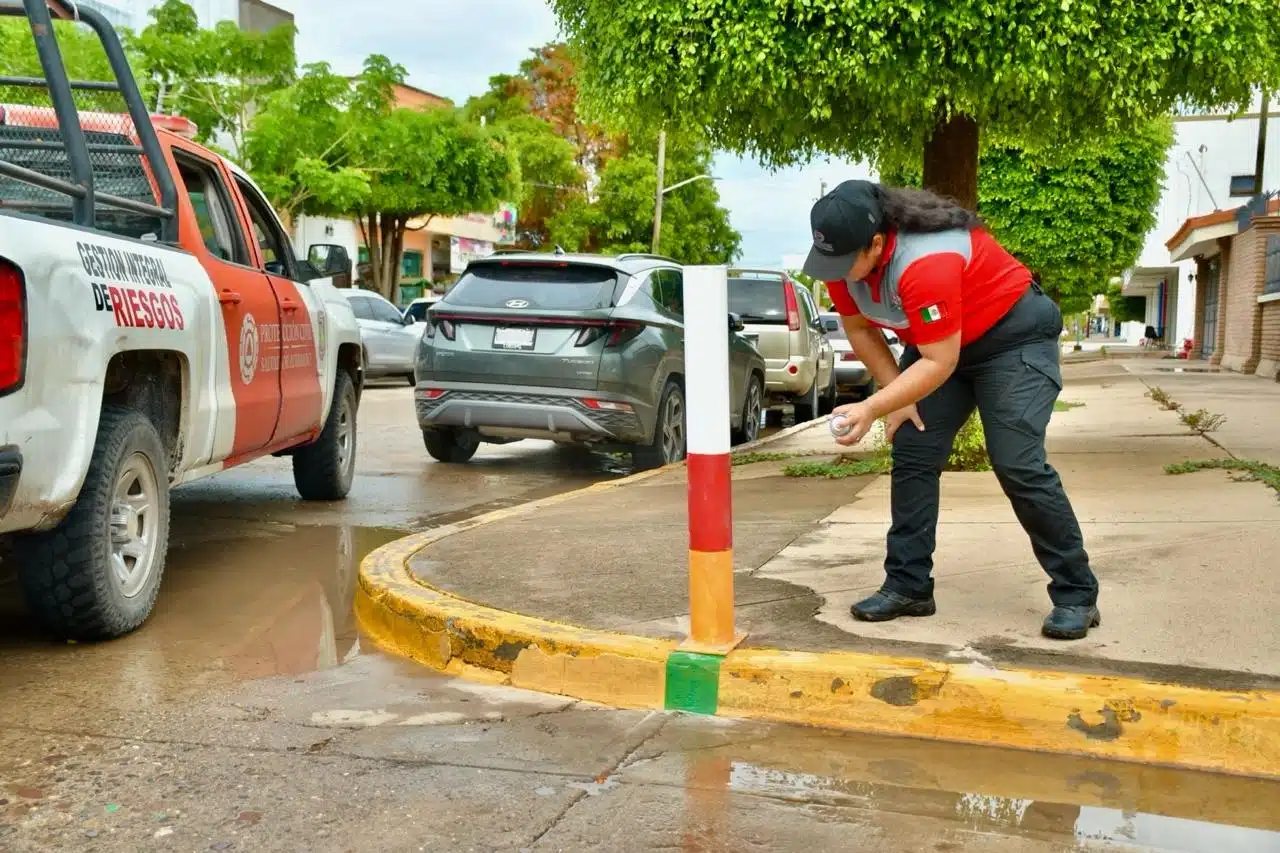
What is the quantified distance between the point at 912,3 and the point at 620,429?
3446mm

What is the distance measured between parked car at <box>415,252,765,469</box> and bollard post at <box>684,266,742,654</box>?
510cm

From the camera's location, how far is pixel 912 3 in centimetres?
725

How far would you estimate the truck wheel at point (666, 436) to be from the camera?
32.0 feet

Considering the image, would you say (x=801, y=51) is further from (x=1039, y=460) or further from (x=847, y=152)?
(x=1039, y=460)

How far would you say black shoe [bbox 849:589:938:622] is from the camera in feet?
14.7

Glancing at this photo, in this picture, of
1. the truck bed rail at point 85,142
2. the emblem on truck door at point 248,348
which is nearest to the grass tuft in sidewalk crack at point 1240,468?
the emblem on truck door at point 248,348

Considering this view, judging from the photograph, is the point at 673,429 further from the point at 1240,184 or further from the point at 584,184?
the point at 584,184

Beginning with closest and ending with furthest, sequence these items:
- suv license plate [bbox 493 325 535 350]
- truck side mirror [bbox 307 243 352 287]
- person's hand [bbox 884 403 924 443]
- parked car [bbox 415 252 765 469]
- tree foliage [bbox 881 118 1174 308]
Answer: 1. person's hand [bbox 884 403 924 443]
2. truck side mirror [bbox 307 243 352 287]
3. parked car [bbox 415 252 765 469]
4. suv license plate [bbox 493 325 535 350]
5. tree foliage [bbox 881 118 1174 308]

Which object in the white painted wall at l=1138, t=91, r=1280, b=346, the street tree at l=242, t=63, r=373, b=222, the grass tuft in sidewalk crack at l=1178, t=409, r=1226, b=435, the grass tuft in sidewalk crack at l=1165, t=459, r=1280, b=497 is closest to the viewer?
the grass tuft in sidewalk crack at l=1165, t=459, r=1280, b=497

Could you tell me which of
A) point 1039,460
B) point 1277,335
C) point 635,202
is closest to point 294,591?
point 1039,460

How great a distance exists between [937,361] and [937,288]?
0.70ft

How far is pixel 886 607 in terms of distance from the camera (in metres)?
4.50

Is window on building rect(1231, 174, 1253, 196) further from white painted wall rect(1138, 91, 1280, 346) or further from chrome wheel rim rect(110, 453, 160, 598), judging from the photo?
chrome wheel rim rect(110, 453, 160, 598)

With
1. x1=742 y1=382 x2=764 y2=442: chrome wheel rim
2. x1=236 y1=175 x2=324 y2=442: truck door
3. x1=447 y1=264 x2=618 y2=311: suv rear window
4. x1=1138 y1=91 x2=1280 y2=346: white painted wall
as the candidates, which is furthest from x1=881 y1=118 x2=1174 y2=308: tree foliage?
x1=236 y1=175 x2=324 y2=442: truck door
